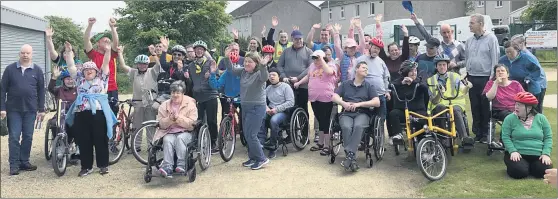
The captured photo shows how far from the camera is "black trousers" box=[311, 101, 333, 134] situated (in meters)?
7.45

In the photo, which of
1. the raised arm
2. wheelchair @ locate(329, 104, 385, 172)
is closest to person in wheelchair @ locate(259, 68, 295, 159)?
wheelchair @ locate(329, 104, 385, 172)

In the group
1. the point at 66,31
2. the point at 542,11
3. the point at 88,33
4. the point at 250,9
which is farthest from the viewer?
the point at 250,9

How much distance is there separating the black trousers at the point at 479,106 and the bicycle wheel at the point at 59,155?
572 cm

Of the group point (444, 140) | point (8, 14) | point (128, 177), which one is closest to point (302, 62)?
point (444, 140)

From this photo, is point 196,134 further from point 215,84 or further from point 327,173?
point 327,173

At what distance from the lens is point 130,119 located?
25.7ft

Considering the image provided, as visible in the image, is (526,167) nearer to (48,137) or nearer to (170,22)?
(48,137)

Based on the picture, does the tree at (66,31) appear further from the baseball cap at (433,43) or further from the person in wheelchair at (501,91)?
→ the person in wheelchair at (501,91)

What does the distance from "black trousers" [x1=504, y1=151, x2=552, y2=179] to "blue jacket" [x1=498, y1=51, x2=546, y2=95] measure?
4.72 feet

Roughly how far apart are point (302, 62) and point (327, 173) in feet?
7.06

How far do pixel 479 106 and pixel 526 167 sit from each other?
1771mm

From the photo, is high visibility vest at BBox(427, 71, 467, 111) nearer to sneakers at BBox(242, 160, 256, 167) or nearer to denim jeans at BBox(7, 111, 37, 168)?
sneakers at BBox(242, 160, 256, 167)

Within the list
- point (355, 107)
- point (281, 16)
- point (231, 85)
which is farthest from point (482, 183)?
point (281, 16)

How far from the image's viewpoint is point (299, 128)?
7.72m
